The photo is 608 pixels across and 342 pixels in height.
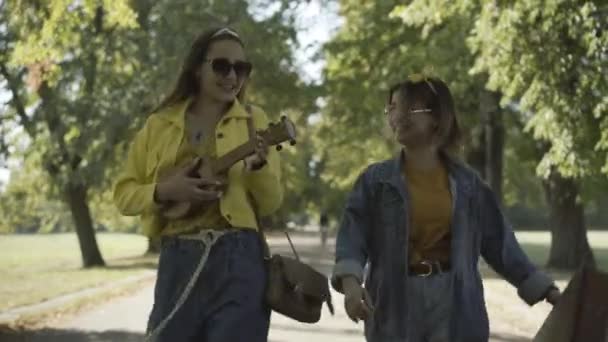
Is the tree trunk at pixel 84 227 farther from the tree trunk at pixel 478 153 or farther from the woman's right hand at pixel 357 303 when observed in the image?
the woman's right hand at pixel 357 303

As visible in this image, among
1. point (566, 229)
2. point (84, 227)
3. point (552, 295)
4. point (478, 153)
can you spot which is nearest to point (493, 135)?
point (478, 153)

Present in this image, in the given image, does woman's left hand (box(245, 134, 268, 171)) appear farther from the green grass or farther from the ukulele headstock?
the green grass

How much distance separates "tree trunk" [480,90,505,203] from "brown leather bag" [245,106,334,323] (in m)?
19.1

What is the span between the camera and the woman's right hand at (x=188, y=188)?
2.91 meters

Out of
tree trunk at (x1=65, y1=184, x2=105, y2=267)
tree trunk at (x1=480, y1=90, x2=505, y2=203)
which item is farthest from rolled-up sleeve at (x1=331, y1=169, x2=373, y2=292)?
tree trunk at (x1=65, y1=184, x2=105, y2=267)

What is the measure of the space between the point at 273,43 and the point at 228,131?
2289 cm

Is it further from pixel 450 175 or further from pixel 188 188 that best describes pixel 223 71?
pixel 450 175

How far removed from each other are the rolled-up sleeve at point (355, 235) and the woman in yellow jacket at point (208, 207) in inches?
11.1

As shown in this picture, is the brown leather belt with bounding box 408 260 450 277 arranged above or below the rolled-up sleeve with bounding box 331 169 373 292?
below

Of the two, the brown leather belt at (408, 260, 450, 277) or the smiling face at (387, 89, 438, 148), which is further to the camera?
the smiling face at (387, 89, 438, 148)

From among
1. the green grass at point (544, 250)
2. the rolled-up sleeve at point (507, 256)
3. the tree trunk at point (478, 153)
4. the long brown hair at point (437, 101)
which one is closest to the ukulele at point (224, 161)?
the long brown hair at point (437, 101)

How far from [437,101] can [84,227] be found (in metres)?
26.4

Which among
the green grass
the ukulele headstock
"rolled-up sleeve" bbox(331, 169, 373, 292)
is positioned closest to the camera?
the ukulele headstock

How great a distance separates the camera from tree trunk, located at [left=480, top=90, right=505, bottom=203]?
21.9 metres
